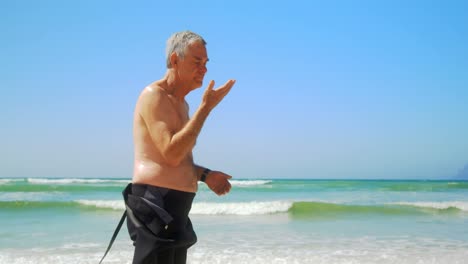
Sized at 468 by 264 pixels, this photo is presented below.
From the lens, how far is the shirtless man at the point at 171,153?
167cm

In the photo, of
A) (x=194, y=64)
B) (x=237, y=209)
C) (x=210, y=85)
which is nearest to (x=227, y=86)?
(x=210, y=85)

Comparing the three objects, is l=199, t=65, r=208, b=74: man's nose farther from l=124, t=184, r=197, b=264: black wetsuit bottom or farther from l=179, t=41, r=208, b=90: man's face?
l=124, t=184, r=197, b=264: black wetsuit bottom

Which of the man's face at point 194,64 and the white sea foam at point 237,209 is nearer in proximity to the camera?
the man's face at point 194,64

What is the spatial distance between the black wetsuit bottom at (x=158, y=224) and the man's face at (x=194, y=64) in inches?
16.5

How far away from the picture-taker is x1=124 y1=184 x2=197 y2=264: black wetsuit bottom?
5.58ft

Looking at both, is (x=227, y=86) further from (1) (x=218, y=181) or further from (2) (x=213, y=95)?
(1) (x=218, y=181)

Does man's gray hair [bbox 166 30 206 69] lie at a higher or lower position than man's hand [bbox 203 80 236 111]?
higher

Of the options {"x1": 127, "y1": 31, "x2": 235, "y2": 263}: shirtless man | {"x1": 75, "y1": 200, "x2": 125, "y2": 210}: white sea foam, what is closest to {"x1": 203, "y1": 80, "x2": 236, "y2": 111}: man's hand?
{"x1": 127, "y1": 31, "x2": 235, "y2": 263}: shirtless man

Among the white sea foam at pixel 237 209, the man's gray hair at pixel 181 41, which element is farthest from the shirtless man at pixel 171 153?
the white sea foam at pixel 237 209

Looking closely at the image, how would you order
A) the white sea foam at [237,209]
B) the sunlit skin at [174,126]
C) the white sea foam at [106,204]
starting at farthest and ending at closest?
the white sea foam at [106,204], the white sea foam at [237,209], the sunlit skin at [174,126]

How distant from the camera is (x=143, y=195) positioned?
68.7 inches

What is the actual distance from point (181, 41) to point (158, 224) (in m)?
0.66

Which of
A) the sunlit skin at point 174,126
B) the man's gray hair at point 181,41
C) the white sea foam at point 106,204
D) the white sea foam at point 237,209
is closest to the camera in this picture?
the sunlit skin at point 174,126

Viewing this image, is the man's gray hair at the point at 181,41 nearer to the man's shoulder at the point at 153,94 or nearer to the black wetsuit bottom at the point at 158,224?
the man's shoulder at the point at 153,94
